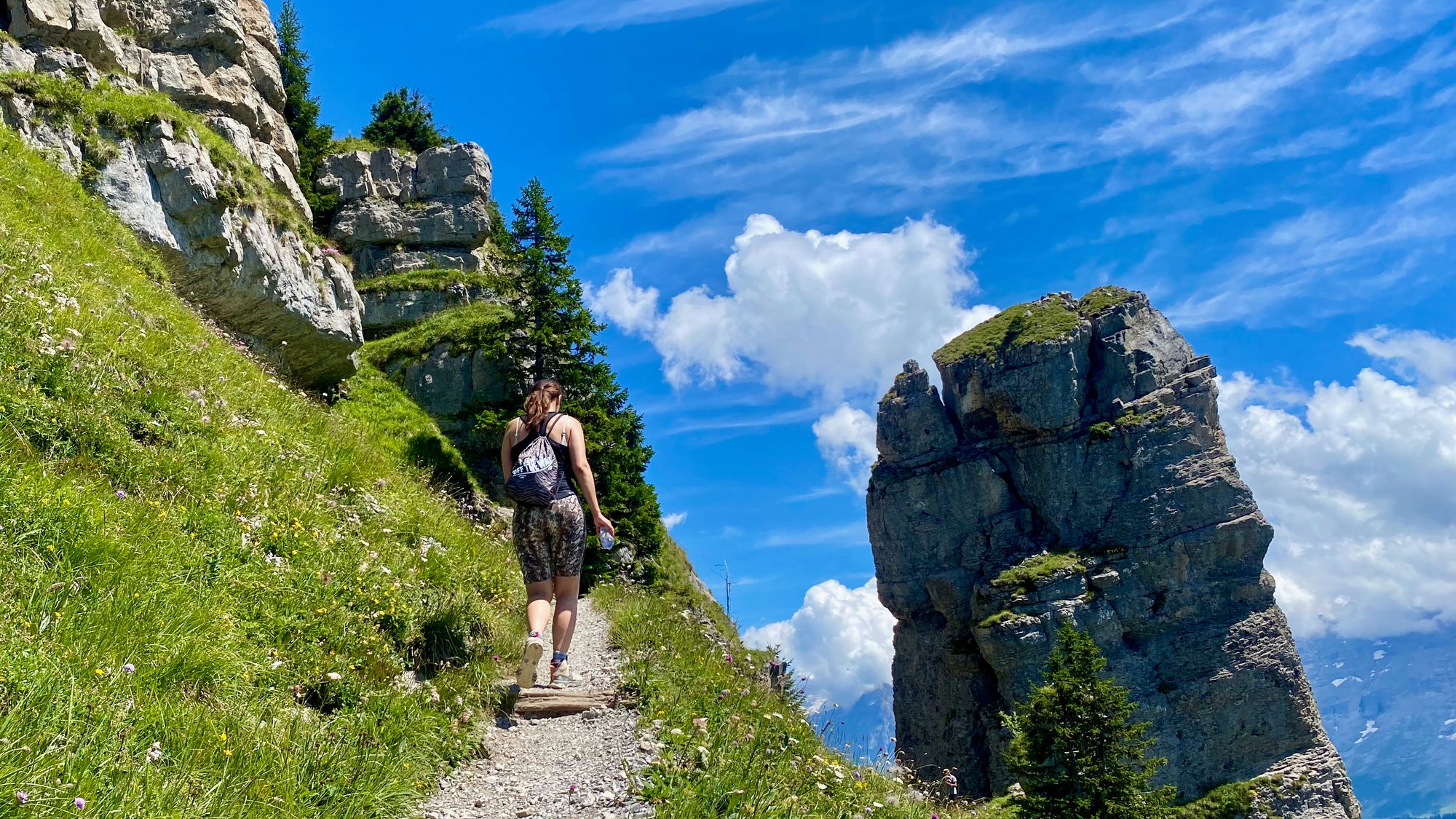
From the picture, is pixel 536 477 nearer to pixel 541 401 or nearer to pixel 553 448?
pixel 553 448

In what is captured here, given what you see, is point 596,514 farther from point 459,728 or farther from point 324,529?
point 324,529

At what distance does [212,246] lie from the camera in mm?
17312

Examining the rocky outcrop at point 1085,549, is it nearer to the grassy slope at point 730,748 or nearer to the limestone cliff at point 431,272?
the limestone cliff at point 431,272

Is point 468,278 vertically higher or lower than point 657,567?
higher

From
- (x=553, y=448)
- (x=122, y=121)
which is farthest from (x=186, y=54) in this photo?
(x=553, y=448)

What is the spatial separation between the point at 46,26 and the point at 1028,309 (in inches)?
3716

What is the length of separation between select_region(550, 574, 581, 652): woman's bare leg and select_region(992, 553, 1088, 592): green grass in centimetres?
8054

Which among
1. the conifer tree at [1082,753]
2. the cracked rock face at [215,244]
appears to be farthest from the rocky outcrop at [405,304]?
the conifer tree at [1082,753]

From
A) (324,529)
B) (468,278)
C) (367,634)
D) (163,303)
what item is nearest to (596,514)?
(367,634)

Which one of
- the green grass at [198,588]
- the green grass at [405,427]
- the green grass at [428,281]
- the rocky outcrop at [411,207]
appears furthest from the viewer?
the rocky outcrop at [411,207]

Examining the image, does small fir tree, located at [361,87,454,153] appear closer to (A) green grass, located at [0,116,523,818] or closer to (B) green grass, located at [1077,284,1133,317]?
(A) green grass, located at [0,116,523,818]

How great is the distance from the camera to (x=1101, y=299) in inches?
3789

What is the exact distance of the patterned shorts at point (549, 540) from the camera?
26.1 ft

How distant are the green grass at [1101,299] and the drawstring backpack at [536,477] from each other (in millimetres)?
97575
